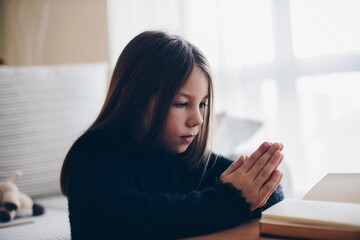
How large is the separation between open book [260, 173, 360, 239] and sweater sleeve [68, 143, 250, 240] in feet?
0.26

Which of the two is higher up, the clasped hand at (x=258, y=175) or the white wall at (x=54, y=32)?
the white wall at (x=54, y=32)

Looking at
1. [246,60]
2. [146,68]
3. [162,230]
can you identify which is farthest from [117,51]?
[162,230]

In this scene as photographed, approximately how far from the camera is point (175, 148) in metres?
0.80

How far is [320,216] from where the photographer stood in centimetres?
51

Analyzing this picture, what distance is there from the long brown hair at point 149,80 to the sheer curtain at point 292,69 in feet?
3.45

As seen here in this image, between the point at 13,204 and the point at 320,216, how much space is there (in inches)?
38.8

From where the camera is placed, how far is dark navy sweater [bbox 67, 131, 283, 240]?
0.57 meters

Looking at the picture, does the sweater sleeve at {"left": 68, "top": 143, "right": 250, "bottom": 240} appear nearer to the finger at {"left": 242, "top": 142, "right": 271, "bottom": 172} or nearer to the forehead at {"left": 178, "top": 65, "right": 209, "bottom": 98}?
the finger at {"left": 242, "top": 142, "right": 271, "bottom": 172}

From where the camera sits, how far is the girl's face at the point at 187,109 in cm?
74

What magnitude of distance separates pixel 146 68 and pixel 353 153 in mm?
1229

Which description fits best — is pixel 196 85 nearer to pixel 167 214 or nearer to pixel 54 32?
pixel 167 214

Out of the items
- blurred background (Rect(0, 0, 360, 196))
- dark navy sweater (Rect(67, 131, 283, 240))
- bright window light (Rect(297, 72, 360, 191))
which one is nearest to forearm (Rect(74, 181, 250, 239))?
dark navy sweater (Rect(67, 131, 283, 240))

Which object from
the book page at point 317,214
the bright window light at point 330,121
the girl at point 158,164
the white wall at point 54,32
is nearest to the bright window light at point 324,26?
the bright window light at point 330,121

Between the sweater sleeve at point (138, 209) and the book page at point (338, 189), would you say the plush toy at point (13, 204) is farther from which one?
the book page at point (338, 189)
